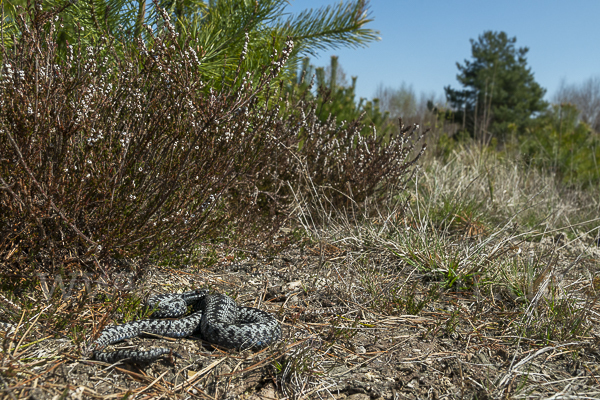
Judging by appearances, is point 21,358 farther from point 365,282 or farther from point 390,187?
point 390,187

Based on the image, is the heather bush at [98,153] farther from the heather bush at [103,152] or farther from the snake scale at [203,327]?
the snake scale at [203,327]

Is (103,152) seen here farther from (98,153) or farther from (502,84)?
(502,84)

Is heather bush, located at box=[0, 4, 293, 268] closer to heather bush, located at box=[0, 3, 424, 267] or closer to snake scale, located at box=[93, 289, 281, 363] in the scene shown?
heather bush, located at box=[0, 3, 424, 267]

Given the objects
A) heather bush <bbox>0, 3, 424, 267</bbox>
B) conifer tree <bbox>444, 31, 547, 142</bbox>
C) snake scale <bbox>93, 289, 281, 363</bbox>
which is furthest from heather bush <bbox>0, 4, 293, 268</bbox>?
conifer tree <bbox>444, 31, 547, 142</bbox>

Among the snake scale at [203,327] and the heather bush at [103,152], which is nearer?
the snake scale at [203,327]

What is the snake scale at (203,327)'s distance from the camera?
7.52 ft

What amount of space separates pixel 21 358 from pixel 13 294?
733 mm

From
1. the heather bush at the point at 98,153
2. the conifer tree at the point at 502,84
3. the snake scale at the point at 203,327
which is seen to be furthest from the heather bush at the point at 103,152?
the conifer tree at the point at 502,84

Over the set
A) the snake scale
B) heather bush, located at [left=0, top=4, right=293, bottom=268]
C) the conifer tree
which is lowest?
the snake scale

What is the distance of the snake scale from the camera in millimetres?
2293

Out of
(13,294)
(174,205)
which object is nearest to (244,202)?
(174,205)

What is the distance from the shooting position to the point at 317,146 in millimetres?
4891

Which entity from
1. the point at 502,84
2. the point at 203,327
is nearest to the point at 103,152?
the point at 203,327

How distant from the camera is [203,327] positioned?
2672 millimetres
